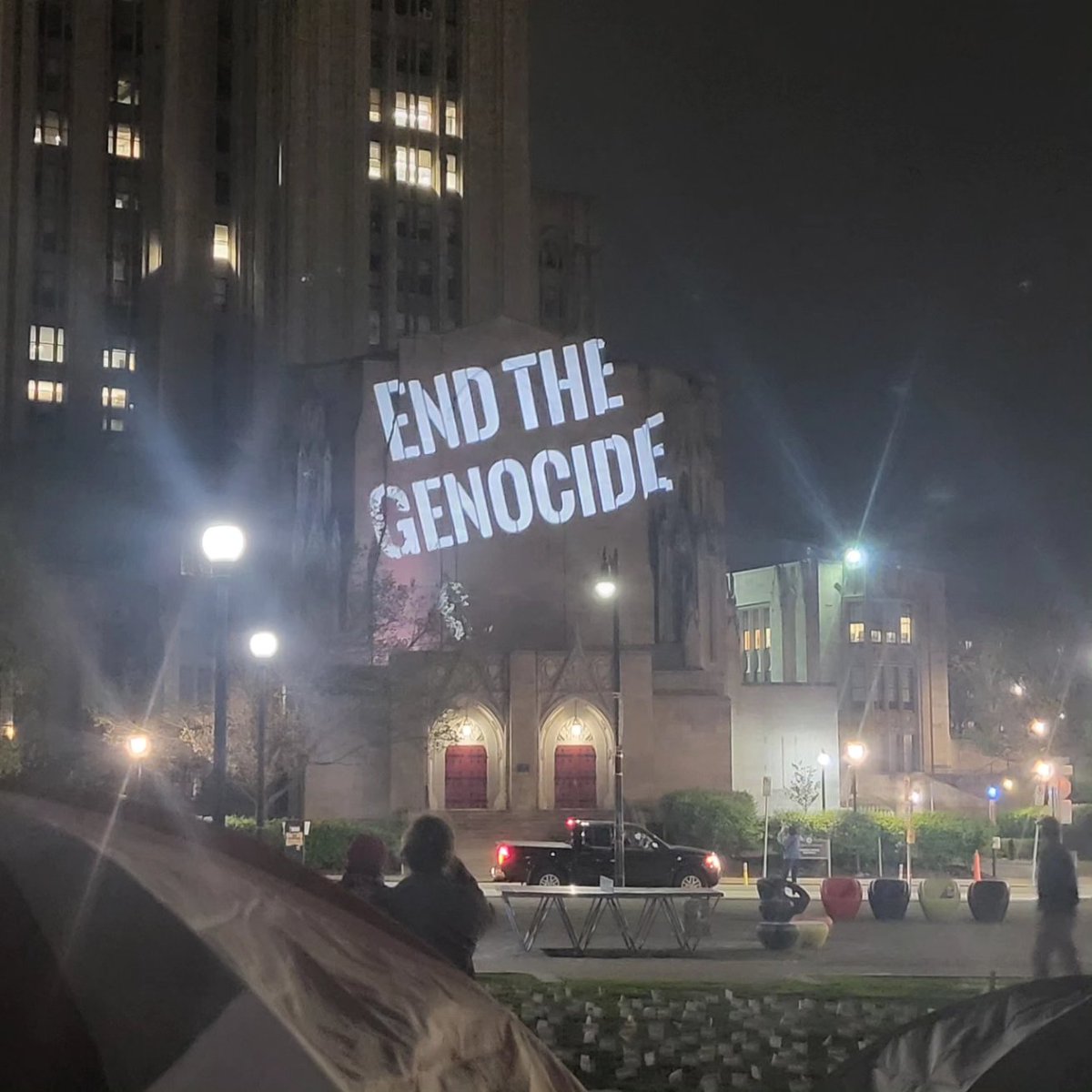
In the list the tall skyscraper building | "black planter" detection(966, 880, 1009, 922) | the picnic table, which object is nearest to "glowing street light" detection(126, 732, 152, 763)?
the picnic table

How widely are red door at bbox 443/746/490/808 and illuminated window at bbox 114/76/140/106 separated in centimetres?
6043

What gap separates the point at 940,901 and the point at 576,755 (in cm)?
2800

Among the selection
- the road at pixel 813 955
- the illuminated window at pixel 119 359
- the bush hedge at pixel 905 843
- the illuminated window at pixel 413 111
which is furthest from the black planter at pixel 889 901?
the illuminated window at pixel 119 359

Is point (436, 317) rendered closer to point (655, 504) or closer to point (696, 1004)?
point (655, 504)

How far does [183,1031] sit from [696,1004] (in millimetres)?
10114

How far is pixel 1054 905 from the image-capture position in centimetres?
1408

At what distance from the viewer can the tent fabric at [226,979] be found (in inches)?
141

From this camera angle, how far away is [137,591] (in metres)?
73.5

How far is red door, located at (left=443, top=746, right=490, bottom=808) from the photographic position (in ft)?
174

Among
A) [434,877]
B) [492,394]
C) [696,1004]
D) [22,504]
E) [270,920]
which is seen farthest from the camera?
[22,504]

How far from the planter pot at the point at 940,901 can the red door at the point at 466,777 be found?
93.0 ft

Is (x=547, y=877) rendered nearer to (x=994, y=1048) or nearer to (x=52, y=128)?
(x=994, y=1048)

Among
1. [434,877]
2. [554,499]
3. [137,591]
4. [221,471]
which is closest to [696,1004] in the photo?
[434,877]

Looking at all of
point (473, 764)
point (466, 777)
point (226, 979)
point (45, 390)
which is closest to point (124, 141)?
point (45, 390)
